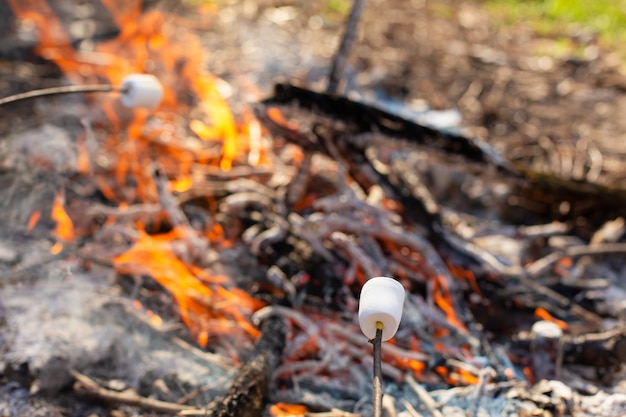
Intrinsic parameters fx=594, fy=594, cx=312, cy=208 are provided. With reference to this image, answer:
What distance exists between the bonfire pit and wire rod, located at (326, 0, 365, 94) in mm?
381

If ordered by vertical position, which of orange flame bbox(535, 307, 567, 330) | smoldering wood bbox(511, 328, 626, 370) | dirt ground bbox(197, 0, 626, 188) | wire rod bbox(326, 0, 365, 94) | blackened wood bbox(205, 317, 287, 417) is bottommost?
blackened wood bbox(205, 317, 287, 417)

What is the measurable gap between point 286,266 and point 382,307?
5.63 ft

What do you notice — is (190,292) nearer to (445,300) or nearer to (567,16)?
(445,300)

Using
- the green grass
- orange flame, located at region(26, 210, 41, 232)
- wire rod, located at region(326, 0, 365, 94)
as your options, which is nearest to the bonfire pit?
orange flame, located at region(26, 210, 41, 232)

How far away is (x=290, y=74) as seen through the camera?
585 centimetres

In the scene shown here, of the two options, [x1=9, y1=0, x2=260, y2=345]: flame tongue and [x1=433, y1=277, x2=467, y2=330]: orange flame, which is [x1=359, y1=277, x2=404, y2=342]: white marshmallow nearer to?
[x1=9, y1=0, x2=260, y2=345]: flame tongue

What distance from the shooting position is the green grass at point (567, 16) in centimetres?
809

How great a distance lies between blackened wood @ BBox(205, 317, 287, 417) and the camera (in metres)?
2.43

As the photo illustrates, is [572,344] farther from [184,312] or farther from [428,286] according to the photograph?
[184,312]

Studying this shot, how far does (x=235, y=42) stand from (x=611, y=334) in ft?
15.8

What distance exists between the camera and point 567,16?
863 centimetres

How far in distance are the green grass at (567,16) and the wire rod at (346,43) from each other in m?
5.18

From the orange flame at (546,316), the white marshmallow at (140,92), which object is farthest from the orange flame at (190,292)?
the orange flame at (546,316)

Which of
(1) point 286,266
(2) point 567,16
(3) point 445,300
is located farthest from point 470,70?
(1) point 286,266
